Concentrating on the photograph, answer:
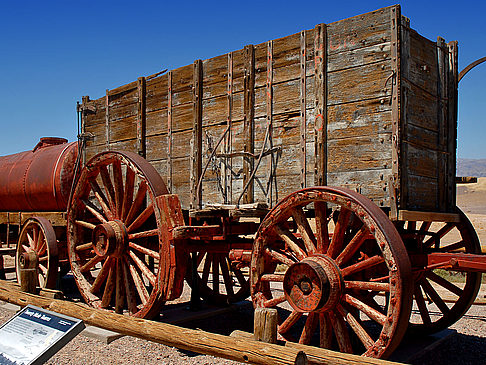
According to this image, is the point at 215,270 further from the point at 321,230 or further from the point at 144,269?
the point at 321,230

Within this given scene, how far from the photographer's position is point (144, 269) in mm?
5707

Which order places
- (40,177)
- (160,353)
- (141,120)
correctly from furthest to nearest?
(40,177) → (141,120) → (160,353)

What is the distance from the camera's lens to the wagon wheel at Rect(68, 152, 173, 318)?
5504mm

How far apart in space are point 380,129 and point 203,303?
14.0 ft

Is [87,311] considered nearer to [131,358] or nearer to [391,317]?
[131,358]

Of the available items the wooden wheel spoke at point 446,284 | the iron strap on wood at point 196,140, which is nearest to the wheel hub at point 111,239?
the iron strap on wood at point 196,140

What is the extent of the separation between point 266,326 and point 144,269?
2.66m

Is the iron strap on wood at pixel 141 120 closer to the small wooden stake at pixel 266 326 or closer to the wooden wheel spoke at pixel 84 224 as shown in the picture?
the wooden wheel spoke at pixel 84 224

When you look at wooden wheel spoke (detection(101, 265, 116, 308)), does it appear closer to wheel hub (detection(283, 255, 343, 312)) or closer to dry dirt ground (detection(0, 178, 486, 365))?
dry dirt ground (detection(0, 178, 486, 365))

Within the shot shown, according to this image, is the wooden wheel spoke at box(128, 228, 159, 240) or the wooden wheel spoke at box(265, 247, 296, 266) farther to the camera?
the wooden wheel spoke at box(128, 228, 159, 240)

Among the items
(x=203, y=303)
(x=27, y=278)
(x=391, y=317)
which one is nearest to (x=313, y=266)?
(x=391, y=317)

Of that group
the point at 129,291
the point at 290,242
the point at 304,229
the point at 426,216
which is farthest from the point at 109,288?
the point at 426,216

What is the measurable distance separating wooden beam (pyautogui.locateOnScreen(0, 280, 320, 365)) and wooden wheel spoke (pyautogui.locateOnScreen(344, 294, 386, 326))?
0.93 metres

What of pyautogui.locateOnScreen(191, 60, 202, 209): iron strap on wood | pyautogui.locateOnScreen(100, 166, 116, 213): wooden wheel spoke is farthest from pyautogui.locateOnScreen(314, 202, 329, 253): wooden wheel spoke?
pyautogui.locateOnScreen(100, 166, 116, 213): wooden wheel spoke
